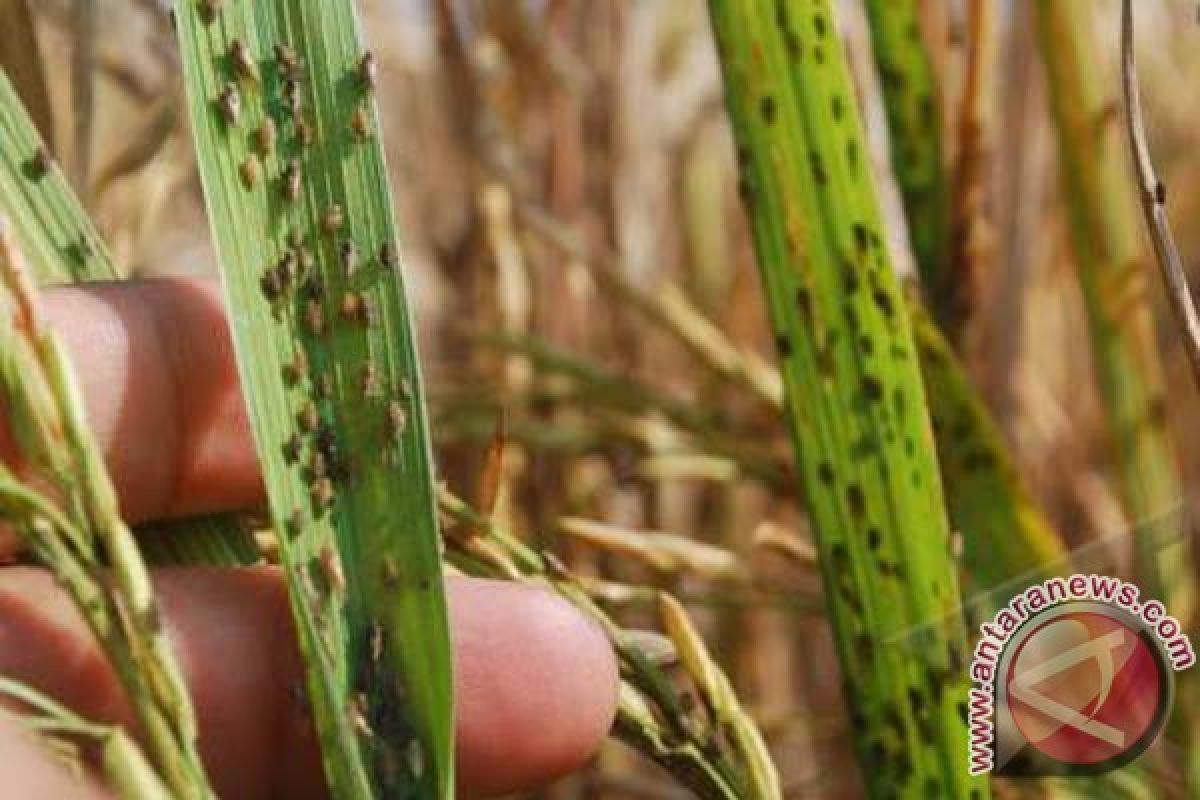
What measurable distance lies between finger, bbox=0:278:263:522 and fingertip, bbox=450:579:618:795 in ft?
0.34

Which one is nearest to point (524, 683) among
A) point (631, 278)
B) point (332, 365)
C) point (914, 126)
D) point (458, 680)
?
point (458, 680)

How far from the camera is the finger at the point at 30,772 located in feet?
1.80

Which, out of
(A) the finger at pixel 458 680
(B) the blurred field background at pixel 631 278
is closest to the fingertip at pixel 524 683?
(A) the finger at pixel 458 680

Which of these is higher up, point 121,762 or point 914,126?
point 914,126

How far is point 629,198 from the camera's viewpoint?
4.89 feet

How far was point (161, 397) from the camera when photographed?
Answer: 75cm

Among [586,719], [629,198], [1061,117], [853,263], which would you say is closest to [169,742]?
[586,719]

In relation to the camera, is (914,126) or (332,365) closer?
(332,365)

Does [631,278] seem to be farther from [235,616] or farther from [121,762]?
[121,762]

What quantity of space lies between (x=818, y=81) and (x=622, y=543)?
0.74 ft

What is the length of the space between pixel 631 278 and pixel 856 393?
2.31 ft

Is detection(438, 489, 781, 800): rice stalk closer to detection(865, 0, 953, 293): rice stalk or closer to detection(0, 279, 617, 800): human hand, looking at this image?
detection(0, 279, 617, 800): human hand

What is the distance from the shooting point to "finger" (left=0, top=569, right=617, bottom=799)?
70 centimetres

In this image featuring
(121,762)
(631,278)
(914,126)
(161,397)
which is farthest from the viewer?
(631,278)
